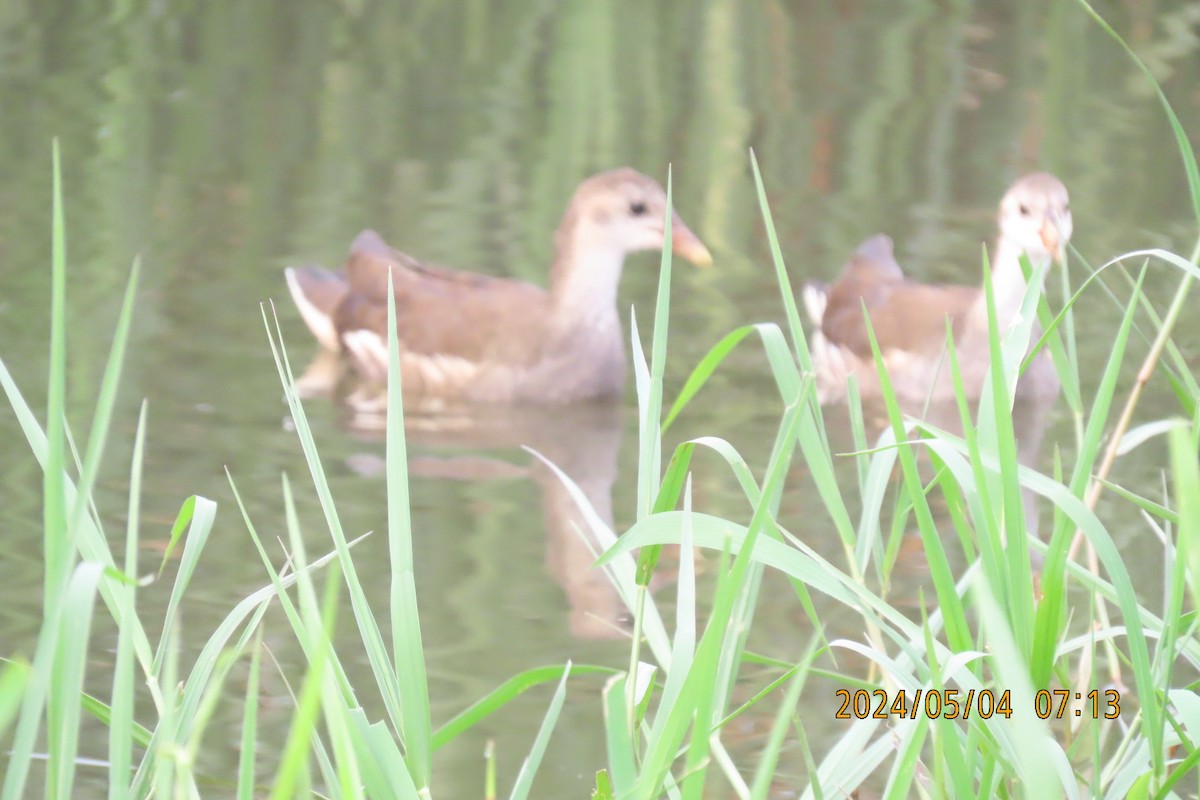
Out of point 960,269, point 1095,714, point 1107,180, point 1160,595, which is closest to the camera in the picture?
point 1095,714

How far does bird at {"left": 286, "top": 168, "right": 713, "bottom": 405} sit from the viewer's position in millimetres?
5633

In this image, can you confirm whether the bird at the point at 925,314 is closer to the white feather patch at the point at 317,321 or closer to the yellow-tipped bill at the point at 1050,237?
the yellow-tipped bill at the point at 1050,237

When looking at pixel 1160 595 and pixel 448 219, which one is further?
pixel 448 219

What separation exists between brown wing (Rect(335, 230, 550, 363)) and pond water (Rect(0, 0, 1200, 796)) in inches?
11.5

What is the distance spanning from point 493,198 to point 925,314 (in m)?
2.48

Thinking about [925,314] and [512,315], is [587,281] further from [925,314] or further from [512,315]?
[925,314]

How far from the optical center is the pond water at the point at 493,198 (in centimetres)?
400

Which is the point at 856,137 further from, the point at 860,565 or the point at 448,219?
the point at 860,565

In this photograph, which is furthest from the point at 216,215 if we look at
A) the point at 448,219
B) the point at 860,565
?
the point at 860,565

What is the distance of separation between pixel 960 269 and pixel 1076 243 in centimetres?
→ 57

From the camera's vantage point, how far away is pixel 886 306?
583cm

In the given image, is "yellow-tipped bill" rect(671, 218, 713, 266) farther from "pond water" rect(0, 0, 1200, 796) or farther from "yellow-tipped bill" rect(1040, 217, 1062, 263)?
"yellow-tipped bill" rect(1040, 217, 1062, 263)

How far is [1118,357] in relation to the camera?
1.98m
